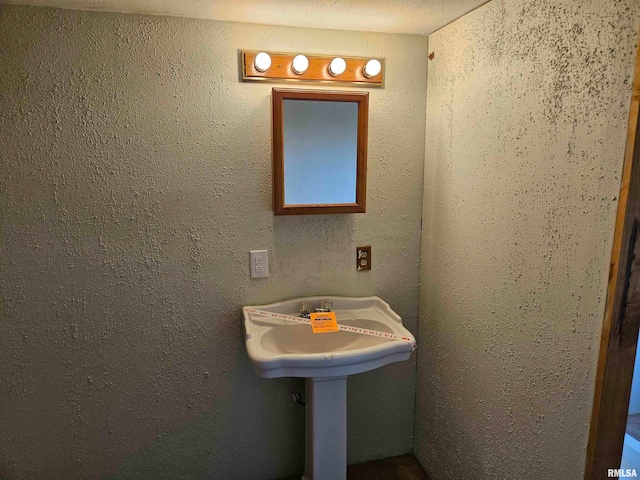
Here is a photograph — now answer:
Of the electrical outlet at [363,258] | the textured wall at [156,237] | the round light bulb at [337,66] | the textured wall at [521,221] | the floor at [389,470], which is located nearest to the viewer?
the textured wall at [521,221]

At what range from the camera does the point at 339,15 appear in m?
1.60

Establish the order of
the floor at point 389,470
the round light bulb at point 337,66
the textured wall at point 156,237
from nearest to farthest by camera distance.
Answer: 1. the textured wall at point 156,237
2. the round light bulb at point 337,66
3. the floor at point 389,470

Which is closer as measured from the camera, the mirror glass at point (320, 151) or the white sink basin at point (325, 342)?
the white sink basin at point (325, 342)

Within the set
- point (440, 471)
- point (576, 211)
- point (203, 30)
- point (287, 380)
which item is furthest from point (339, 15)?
point (440, 471)

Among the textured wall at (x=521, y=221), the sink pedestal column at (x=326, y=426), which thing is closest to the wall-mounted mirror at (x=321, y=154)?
the textured wall at (x=521, y=221)

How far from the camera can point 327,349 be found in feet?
5.84

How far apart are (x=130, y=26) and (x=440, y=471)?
2251 millimetres

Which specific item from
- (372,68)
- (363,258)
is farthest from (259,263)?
(372,68)

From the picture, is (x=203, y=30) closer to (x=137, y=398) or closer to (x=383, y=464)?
(x=137, y=398)

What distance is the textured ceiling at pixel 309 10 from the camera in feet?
4.86

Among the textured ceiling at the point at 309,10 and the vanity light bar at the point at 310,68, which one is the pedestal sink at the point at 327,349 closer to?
the vanity light bar at the point at 310,68

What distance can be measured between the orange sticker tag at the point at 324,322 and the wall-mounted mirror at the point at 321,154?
A: 0.44 metres

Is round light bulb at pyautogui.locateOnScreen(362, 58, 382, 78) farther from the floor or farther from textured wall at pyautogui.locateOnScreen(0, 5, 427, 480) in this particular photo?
the floor

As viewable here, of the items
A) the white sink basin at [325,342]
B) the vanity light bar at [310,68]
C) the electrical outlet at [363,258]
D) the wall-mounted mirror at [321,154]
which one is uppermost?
the vanity light bar at [310,68]
